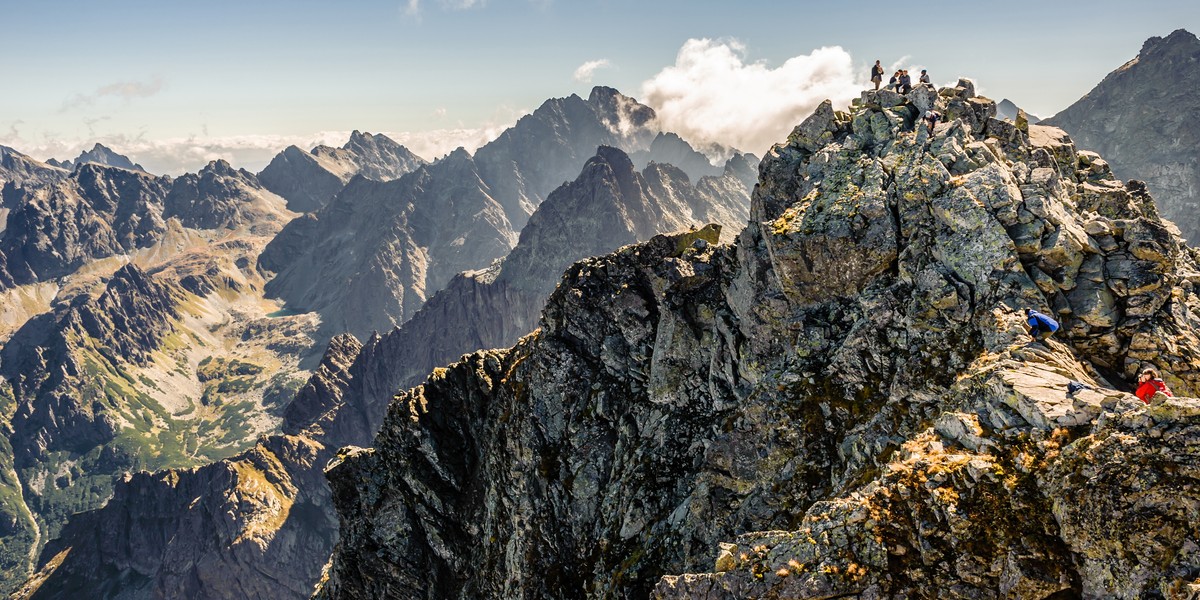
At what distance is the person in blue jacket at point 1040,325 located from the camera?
20680mm

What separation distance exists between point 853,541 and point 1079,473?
6.33 metres

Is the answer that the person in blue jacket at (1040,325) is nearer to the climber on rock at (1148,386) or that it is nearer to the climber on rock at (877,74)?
the climber on rock at (1148,386)

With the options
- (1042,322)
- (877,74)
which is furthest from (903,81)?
(1042,322)

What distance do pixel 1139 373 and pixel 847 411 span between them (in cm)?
1040

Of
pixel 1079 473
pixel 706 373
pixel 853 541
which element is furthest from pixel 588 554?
pixel 1079 473

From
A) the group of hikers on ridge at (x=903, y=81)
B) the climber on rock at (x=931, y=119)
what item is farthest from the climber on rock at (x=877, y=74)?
the climber on rock at (x=931, y=119)

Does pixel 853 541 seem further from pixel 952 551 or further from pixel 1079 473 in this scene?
pixel 1079 473

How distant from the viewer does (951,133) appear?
32125mm

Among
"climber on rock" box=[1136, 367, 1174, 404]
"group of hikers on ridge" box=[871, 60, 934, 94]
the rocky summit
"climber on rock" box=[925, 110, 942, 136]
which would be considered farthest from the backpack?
"group of hikers on ridge" box=[871, 60, 934, 94]

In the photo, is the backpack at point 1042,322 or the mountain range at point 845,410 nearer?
the mountain range at point 845,410

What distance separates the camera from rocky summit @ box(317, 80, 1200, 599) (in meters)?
16.2

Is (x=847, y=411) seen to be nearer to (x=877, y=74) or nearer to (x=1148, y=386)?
(x=1148, y=386)

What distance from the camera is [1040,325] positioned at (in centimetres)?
2100

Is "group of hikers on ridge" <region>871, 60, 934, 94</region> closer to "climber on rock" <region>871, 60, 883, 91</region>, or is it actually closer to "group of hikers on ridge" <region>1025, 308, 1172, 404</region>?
"climber on rock" <region>871, 60, 883, 91</region>
